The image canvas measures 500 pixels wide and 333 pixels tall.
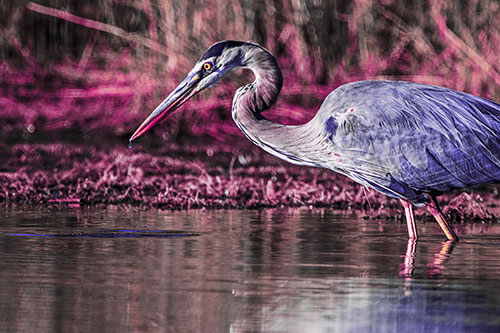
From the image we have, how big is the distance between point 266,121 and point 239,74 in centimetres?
A: 719

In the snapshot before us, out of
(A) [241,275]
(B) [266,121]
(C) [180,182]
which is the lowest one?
(A) [241,275]

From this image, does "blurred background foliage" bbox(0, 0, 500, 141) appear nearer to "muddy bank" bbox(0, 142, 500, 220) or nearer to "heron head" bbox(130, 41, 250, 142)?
"muddy bank" bbox(0, 142, 500, 220)

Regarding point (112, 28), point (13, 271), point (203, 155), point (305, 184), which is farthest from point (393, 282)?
point (112, 28)

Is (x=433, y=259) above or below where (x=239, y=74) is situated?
below

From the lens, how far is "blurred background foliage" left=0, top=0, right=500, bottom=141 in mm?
16312

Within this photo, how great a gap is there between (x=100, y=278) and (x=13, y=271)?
→ 0.55 metres

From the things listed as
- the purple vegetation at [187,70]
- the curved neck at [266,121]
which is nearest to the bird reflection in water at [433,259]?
the curved neck at [266,121]

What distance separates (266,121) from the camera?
30.5ft

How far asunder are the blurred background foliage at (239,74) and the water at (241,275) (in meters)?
6.52

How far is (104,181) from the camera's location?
39.6 feet

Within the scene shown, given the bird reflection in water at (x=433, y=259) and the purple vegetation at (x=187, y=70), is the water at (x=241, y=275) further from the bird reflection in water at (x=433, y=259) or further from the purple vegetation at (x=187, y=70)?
the purple vegetation at (x=187, y=70)

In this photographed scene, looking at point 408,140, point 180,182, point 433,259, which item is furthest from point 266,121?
point 180,182

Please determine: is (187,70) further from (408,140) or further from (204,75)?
(408,140)

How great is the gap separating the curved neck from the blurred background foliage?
6068mm
